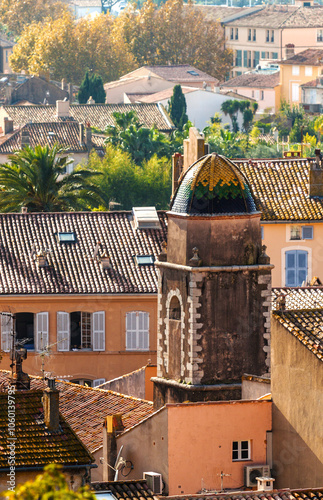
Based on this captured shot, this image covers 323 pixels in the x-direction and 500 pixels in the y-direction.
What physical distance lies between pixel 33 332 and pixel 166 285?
19.6 metres

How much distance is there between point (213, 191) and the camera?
40375mm

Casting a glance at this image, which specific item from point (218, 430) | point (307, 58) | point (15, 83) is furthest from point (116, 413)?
point (307, 58)

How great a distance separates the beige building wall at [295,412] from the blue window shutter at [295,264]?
1193 inches

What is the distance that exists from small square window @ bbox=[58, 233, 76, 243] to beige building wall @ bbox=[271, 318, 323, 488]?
2671 cm

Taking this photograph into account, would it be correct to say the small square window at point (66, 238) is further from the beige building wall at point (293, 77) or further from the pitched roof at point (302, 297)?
the beige building wall at point (293, 77)

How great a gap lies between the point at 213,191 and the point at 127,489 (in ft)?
31.5

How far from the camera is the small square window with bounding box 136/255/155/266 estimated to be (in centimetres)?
6084

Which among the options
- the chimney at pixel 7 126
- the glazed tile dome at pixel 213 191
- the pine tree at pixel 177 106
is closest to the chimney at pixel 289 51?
the pine tree at pixel 177 106

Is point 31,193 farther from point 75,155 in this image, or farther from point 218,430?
point 75,155

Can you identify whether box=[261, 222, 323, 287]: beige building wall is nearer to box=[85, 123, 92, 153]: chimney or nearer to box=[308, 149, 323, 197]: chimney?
box=[308, 149, 323, 197]: chimney

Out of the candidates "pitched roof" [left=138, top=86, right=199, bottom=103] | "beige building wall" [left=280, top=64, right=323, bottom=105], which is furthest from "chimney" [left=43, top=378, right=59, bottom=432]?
"beige building wall" [left=280, top=64, right=323, bottom=105]

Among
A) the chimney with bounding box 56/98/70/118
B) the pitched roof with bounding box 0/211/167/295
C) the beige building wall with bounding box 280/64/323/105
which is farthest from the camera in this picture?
the beige building wall with bounding box 280/64/323/105

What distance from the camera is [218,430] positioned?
1398 inches

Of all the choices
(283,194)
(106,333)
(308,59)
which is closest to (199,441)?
(106,333)
